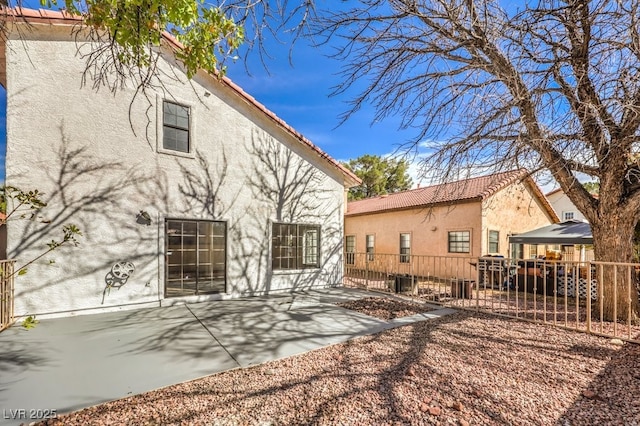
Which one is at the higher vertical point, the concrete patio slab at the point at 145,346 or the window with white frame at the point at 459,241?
the window with white frame at the point at 459,241

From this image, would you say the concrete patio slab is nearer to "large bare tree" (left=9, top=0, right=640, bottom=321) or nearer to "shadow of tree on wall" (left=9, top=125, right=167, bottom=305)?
"shadow of tree on wall" (left=9, top=125, right=167, bottom=305)

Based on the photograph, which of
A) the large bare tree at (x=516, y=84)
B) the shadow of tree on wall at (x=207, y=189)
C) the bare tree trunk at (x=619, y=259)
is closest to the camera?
the large bare tree at (x=516, y=84)

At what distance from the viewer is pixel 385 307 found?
286 inches

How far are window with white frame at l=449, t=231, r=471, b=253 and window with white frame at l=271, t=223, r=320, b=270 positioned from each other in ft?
23.1

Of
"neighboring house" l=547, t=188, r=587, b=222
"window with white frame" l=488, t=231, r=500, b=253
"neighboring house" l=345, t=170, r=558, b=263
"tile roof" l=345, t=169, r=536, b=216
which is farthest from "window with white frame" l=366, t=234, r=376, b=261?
"neighboring house" l=547, t=188, r=587, b=222

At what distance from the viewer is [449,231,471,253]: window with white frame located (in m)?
12.9

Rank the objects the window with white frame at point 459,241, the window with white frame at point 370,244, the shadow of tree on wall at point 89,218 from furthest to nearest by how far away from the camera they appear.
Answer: the window with white frame at point 370,244 → the window with white frame at point 459,241 → the shadow of tree on wall at point 89,218

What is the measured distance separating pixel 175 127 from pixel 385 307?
7081mm

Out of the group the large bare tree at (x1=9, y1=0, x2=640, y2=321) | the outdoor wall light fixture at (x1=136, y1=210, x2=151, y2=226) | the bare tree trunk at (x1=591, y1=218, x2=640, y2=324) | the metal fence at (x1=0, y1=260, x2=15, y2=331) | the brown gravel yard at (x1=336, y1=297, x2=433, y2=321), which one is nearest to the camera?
the large bare tree at (x1=9, y1=0, x2=640, y2=321)

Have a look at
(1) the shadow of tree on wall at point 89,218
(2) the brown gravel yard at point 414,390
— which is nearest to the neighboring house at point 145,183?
(1) the shadow of tree on wall at point 89,218

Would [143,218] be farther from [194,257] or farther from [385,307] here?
[385,307]

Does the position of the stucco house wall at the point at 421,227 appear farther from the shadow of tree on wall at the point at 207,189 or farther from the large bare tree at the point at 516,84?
the shadow of tree on wall at the point at 207,189

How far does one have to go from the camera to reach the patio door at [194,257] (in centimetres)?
753

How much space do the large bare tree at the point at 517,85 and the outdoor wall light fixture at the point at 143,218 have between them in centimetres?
541
